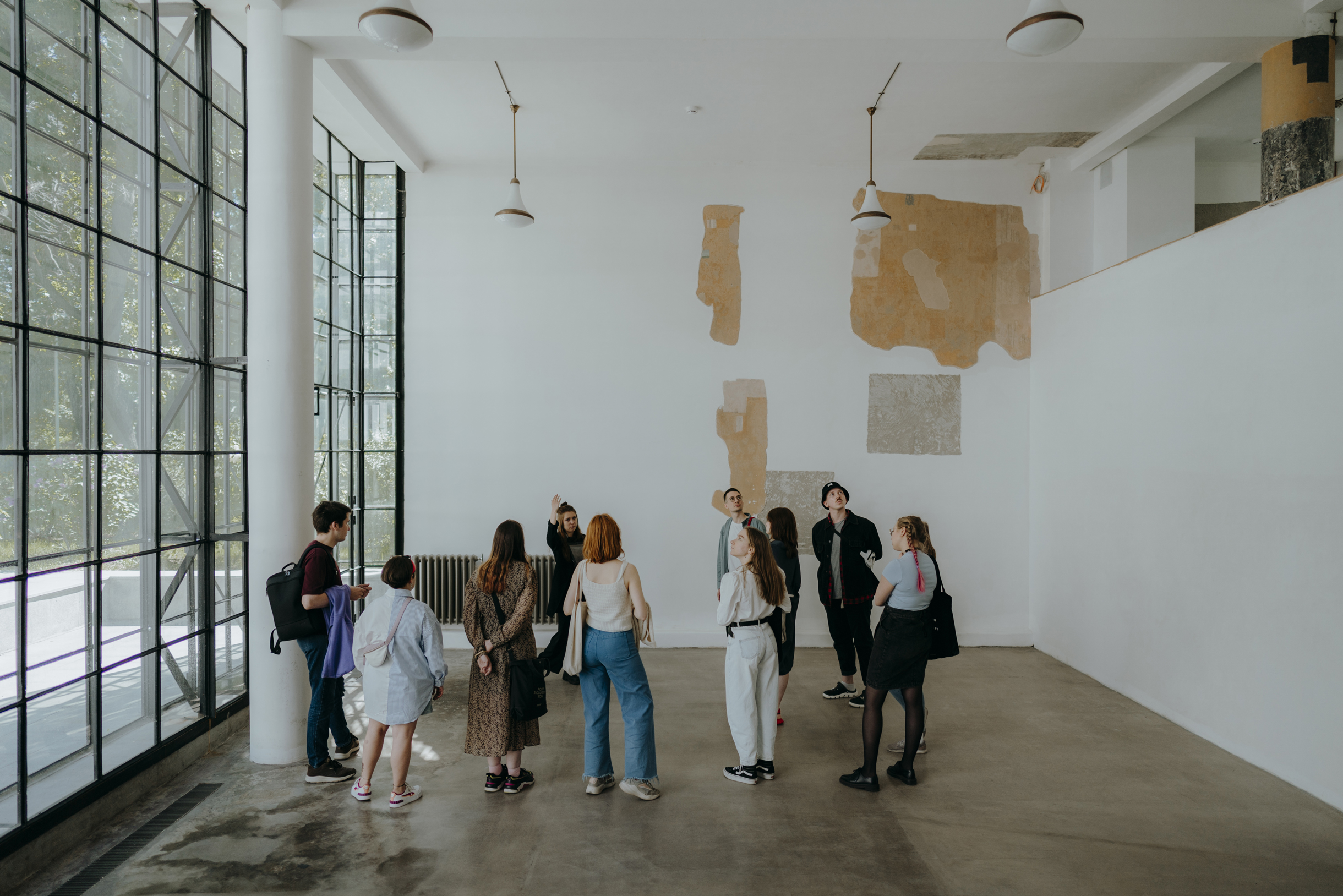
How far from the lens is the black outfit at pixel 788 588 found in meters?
4.87

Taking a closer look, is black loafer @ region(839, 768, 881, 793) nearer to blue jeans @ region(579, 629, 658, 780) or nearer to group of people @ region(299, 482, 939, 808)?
group of people @ region(299, 482, 939, 808)

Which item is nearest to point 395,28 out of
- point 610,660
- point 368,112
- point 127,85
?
point 127,85

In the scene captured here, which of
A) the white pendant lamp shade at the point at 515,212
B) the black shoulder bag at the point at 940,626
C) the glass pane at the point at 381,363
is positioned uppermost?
the white pendant lamp shade at the point at 515,212

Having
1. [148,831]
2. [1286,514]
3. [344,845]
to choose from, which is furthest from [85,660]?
[1286,514]

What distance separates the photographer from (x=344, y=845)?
3.54 metres

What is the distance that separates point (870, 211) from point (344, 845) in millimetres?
5800

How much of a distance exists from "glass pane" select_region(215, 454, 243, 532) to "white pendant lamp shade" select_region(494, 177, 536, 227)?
2781 millimetres

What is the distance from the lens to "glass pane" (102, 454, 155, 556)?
4.00m

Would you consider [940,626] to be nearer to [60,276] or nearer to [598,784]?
[598,784]

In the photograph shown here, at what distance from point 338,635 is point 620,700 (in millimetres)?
1696

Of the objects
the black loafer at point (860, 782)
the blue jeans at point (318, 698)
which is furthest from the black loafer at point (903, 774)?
the blue jeans at point (318, 698)

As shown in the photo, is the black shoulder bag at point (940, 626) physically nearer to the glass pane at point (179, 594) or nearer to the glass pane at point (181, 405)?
the glass pane at point (179, 594)

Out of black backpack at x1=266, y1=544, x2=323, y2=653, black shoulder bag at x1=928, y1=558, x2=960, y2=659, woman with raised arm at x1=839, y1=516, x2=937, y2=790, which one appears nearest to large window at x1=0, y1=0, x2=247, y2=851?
black backpack at x1=266, y1=544, x2=323, y2=653

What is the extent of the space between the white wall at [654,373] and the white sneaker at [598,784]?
340 centimetres
